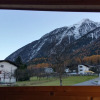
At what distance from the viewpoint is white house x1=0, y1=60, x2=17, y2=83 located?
5.52 feet

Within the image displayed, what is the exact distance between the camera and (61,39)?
188cm

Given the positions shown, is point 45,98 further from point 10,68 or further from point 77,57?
point 77,57

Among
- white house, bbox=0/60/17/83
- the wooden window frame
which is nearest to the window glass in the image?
white house, bbox=0/60/17/83

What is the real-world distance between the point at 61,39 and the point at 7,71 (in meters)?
0.78

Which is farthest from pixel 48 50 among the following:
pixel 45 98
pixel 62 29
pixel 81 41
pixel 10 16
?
pixel 45 98

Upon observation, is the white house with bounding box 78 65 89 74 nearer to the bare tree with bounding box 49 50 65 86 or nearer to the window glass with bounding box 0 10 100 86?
the window glass with bounding box 0 10 100 86

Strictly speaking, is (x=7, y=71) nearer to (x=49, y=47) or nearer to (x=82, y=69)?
(x=49, y=47)

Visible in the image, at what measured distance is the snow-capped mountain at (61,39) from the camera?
1814 mm

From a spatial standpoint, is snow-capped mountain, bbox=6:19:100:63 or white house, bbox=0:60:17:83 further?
snow-capped mountain, bbox=6:19:100:63

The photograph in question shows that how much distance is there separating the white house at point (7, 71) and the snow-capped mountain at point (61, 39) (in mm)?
128

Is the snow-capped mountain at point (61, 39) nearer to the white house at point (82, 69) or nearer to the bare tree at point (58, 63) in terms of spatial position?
the bare tree at point (58, 63)

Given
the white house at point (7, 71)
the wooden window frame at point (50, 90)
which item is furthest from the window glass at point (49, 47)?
the wooden window frame at point (50, 90)

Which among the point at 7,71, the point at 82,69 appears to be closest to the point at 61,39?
the point at 82,69

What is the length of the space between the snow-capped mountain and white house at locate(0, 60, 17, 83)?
128mm
